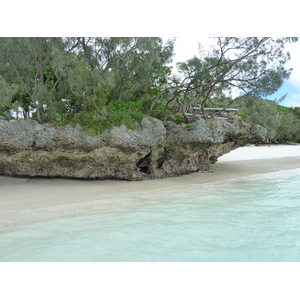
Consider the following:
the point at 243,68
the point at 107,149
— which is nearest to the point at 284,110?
the point at 243,68

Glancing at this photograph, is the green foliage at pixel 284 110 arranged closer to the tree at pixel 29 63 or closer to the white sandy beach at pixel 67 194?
the white sandy beach at pixel 67 194

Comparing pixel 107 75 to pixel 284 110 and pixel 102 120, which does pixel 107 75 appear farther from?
pixel 284 110

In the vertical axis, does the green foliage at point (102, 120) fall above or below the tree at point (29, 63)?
below

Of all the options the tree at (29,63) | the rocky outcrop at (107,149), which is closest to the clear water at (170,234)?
the rocky outcrop at (107,149)

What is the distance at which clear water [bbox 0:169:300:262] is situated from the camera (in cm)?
375

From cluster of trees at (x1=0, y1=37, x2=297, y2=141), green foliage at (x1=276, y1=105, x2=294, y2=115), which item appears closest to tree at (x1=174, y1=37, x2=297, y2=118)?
cluster of trees at (x1=0, y1=37, x2=297, y2=141)

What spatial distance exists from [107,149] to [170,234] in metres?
4.96

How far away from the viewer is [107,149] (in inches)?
344

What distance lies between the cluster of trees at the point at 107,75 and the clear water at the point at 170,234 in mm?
4154

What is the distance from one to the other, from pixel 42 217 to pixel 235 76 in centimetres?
1037

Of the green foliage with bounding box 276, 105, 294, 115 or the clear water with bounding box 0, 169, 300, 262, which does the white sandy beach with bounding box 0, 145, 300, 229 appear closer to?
the clear water with bounding box 0, 169, 300, 262

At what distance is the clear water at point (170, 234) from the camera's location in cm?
375

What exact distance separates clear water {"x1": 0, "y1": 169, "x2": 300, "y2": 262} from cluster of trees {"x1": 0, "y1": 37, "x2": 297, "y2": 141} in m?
4.15

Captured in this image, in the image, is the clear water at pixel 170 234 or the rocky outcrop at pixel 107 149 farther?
the rocky outcrop at pixel 107 149
